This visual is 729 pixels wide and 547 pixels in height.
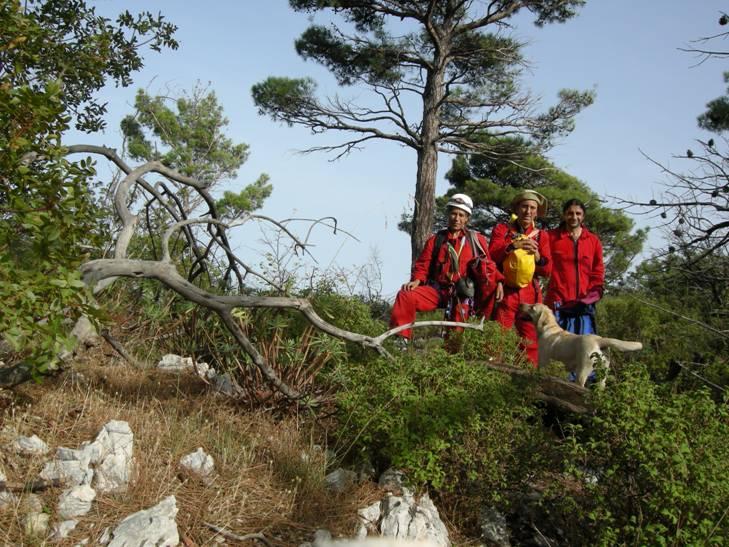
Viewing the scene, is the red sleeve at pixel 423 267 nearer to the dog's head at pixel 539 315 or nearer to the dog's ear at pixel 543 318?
the dog's head at pixel 539 315

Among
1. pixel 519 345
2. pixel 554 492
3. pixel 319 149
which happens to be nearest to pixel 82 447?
pixel 554 492

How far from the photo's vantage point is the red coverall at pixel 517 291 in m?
6.07

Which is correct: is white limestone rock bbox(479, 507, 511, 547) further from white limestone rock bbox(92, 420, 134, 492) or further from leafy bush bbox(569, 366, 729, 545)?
white limestone rock bbox(92, 420, 134, 492)

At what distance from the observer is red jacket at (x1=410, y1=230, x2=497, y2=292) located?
5.97 m

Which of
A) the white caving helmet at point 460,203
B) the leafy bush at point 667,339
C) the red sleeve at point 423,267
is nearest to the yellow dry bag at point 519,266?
the white caving helmet at point 460,203

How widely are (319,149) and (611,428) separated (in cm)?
1331

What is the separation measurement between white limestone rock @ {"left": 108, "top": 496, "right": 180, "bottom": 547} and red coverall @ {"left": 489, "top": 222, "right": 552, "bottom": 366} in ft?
12.4

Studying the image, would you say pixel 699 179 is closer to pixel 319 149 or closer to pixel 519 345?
pixel 519 345

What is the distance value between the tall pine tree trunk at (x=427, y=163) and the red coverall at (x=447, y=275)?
23.9 ft

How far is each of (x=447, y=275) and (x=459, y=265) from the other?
14 cm

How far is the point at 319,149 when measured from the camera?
620 inches

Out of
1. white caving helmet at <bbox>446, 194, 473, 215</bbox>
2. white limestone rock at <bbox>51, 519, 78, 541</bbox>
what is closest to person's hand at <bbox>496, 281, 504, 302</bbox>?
white caving helmet at <bbox>446, 194, 473, 215</bbox>

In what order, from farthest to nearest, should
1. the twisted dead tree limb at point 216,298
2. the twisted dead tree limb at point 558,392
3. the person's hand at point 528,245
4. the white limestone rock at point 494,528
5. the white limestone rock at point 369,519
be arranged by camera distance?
the person's hand at point 528,245
the twisted dead tree limb at point 558,392
the twisted dead tree limb at point 216,298
the white limestone rock at point 494,528
the white limestone rock at point 369,519

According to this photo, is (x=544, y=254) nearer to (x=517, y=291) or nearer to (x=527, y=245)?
(x=527, y=245)
